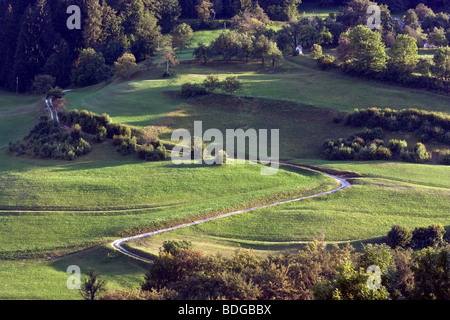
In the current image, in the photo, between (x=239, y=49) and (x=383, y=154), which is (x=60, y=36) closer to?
(x=239, y=49)

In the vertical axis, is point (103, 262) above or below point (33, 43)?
below

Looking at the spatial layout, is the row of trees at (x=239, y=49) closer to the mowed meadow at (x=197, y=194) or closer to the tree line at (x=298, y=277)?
the mowed meadow at (x=197, y=194)

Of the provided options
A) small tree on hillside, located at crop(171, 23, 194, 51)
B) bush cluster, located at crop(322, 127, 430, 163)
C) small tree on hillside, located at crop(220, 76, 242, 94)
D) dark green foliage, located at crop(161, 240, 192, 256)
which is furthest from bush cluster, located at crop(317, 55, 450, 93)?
dark green foliage, located at crop(161, 240, 192, 256)

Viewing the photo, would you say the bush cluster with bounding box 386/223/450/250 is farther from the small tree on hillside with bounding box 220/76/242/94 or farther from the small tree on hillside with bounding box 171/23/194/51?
the small tree on hillside with bounding box 171/23/194/51

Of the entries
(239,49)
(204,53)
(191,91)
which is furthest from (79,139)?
(239,49)

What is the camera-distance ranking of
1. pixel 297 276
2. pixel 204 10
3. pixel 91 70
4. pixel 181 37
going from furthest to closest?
pixel 204 10
pixel 181 37
pixel 91 70
pixel 297 276
